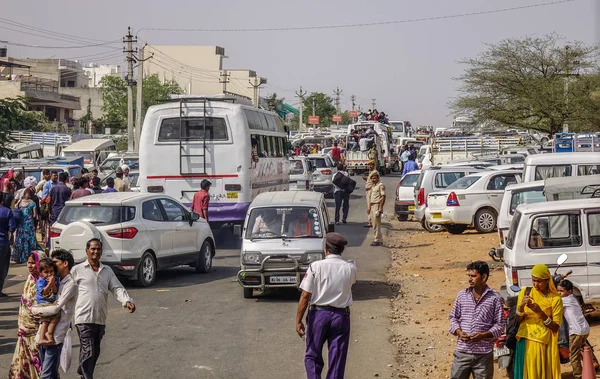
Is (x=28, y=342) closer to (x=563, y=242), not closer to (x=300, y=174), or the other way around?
(x=563, y=242)

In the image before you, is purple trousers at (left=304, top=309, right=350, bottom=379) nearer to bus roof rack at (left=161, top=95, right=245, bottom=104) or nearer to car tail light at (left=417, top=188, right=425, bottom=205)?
bus roof rack at (left=161, top=95, right=245, bottom=104)

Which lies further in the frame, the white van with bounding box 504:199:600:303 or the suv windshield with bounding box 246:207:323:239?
the suv windshield with bounding box 246:207:323:239

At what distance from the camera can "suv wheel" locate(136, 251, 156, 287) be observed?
50.5ft

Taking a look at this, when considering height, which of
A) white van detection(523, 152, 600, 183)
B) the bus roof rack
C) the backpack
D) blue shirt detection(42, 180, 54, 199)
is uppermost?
the bus roof rack

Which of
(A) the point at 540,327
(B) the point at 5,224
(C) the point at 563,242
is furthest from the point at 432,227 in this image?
(A) the point at 540,327

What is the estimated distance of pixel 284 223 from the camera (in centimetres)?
1462

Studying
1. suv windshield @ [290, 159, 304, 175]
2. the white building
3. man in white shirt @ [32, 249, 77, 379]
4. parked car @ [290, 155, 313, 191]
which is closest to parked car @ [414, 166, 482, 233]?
parked car @ [290, 155, 313, 191]

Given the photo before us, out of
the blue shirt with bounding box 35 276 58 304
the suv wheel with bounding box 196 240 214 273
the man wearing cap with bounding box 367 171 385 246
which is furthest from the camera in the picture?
the man wearing cap with bounding box 367 171 385 246

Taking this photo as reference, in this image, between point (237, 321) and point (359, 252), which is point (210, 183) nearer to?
point (359, 252)

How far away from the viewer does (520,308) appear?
770cm

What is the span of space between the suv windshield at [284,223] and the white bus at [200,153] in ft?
21.5

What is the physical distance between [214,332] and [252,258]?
2.39m

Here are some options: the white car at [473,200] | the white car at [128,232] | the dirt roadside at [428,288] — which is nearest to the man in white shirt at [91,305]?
the dirt roadside at [428,288]

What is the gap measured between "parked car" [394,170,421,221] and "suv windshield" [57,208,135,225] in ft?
43.7
